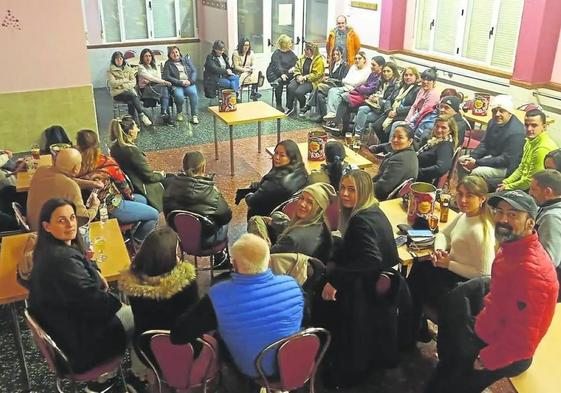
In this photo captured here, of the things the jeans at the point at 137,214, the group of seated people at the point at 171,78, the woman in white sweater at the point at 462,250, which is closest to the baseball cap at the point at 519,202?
the woman in white sweater at the point at 462,250

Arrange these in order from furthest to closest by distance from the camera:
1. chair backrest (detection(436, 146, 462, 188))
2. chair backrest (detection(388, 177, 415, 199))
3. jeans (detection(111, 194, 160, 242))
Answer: chair backrest (detection(436, 146, 462, 188)) < jeans (detection(111, 194, 160, 242)) < chair backrest (detection(388, 177, 415, 199))

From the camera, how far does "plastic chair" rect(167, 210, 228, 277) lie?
386 centimetres

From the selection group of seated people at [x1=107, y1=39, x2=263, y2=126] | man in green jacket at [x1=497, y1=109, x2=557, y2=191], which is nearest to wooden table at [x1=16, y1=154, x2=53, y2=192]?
group of seated people at [x1=107, y1=39, x2=263, y2=126]

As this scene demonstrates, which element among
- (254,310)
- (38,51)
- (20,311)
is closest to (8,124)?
(38,51)

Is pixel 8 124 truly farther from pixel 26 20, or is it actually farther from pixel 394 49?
pixel 394 49

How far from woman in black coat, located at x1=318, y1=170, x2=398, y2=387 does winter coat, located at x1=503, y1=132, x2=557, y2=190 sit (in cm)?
231

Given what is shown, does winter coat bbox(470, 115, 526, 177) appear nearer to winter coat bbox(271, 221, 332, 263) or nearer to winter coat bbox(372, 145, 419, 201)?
winter coat bbox(372, 145, 419, 201)

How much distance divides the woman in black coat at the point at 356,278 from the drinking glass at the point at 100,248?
1.33 m

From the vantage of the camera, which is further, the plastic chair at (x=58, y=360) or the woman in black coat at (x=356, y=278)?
the woman in black coat at (x=356, y=278)

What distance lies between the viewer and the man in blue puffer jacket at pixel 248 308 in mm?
2432

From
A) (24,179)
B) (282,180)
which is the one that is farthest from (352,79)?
(24,179)

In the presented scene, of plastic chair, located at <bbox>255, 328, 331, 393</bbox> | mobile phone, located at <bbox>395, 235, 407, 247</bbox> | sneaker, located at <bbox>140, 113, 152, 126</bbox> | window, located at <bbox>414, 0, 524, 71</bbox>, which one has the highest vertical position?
window, located at <bbox>414, 0, 524, 71</bbox>

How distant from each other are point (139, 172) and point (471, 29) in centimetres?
573

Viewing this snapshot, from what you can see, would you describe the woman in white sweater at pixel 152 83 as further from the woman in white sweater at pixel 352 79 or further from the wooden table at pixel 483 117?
the wooden table at pixel 483 117
